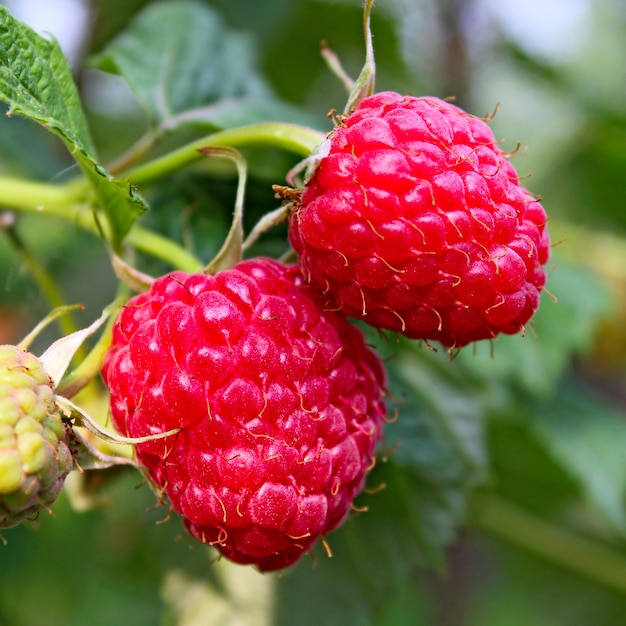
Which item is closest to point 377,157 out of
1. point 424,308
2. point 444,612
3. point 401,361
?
point 424,308

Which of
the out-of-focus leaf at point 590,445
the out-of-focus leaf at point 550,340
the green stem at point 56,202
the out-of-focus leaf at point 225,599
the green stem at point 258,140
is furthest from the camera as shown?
the out-of-focus leaf at point 590,445

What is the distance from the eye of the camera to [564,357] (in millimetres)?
2393

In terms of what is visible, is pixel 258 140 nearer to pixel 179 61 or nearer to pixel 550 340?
pixel 179 61

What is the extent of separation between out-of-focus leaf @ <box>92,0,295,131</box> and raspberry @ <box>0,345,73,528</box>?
2.67 feet

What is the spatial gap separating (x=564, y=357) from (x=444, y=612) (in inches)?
60.2

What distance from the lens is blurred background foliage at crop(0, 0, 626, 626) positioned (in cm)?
187

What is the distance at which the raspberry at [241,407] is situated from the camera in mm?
1072

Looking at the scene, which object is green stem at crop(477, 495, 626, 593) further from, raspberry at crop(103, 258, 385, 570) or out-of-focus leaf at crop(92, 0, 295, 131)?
raspberry at crop(103, 258, 385, 570)

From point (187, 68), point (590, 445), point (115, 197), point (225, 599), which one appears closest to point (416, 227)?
point (115, 197)

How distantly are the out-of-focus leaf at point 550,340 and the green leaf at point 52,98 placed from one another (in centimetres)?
108

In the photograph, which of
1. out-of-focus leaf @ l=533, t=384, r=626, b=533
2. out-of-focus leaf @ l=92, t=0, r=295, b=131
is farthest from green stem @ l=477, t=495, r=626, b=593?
out-of-focus leaf @ l=92, t=0, r=295, b=131

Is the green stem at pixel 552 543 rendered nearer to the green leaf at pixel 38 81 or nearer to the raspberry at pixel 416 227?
the raspberry at pixel 416 227

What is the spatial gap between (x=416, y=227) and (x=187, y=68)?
1130mm

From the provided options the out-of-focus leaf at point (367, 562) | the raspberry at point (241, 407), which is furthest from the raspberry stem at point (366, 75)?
the out-of-focus leaf at point (367, 562)
